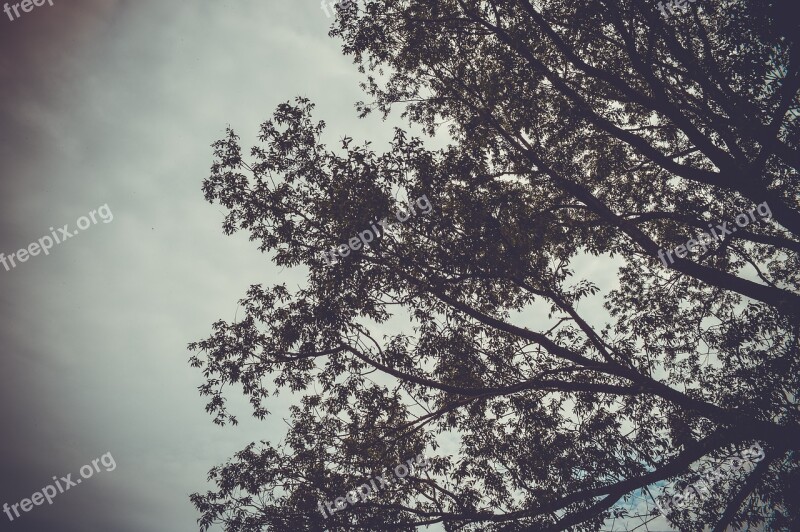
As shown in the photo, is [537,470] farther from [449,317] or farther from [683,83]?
[683,83]

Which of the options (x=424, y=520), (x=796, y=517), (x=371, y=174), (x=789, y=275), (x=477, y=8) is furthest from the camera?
(x=789, y=275)

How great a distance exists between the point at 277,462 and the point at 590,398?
302 inches

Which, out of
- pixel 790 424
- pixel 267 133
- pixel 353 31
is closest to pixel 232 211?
pixel 267 133

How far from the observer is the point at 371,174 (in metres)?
7.32

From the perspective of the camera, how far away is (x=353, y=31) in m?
9.38

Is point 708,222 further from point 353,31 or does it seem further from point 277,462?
point 277,462

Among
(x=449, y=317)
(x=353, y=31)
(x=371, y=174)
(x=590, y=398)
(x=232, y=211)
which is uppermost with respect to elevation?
(x=353, y=31)

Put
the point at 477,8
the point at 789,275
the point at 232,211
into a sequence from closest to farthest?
the point at 477,8
the point at 232,211
the point at 789,275

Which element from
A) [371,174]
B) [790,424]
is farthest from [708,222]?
[371,174]

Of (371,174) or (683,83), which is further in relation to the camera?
(683,83)

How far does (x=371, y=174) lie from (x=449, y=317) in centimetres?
364

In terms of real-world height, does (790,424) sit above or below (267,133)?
below

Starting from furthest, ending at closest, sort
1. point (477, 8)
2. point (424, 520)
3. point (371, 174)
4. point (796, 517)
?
point (477, 8)
point (424, 520)
point (371, 174)
point (796, 517)

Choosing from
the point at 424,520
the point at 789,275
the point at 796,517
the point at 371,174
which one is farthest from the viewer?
the point at 789,275
